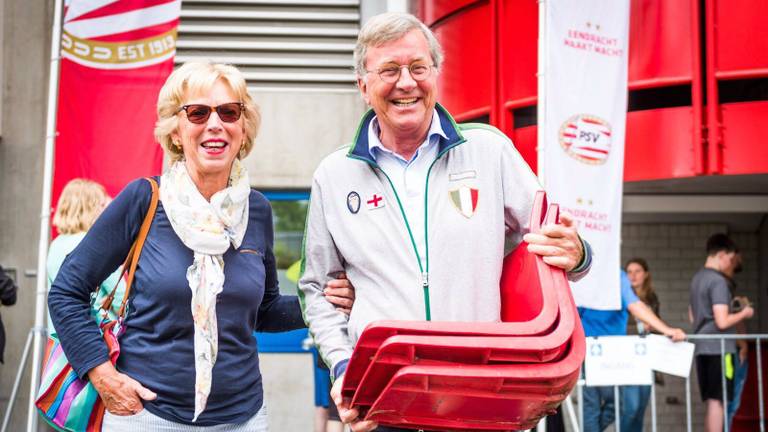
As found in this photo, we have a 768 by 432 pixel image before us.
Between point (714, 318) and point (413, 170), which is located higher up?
point (413, 170)

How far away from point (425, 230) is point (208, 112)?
0.96 metres

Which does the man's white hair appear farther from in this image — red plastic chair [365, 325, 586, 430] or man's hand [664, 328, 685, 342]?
man's hand [664, 328, 685, 342]

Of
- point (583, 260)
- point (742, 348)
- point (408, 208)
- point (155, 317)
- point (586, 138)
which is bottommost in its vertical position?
point (742, 348)

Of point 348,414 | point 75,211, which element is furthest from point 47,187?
point 348,414

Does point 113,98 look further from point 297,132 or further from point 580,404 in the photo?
point 580,404

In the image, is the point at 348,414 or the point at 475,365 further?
the point at 348,414

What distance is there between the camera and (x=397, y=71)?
9.41 feet

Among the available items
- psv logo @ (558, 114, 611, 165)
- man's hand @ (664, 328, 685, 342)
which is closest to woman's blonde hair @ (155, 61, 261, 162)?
psv logo @ (558, 114, 611, 165)

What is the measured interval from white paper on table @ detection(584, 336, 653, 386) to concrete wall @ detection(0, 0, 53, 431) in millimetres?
5702

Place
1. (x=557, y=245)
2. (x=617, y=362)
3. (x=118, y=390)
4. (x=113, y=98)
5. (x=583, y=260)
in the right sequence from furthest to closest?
(x=617, y=362)
(x=113, y=98)
(x=118, y=390)
(x=583, y=260)
(x=557, y=245)

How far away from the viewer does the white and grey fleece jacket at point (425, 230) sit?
2.73 meters

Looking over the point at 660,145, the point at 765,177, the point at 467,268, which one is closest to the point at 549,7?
the point at 660,145

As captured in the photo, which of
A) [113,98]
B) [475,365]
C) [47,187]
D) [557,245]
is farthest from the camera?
[113,98]

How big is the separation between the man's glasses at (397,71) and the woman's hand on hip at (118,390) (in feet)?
4.08
